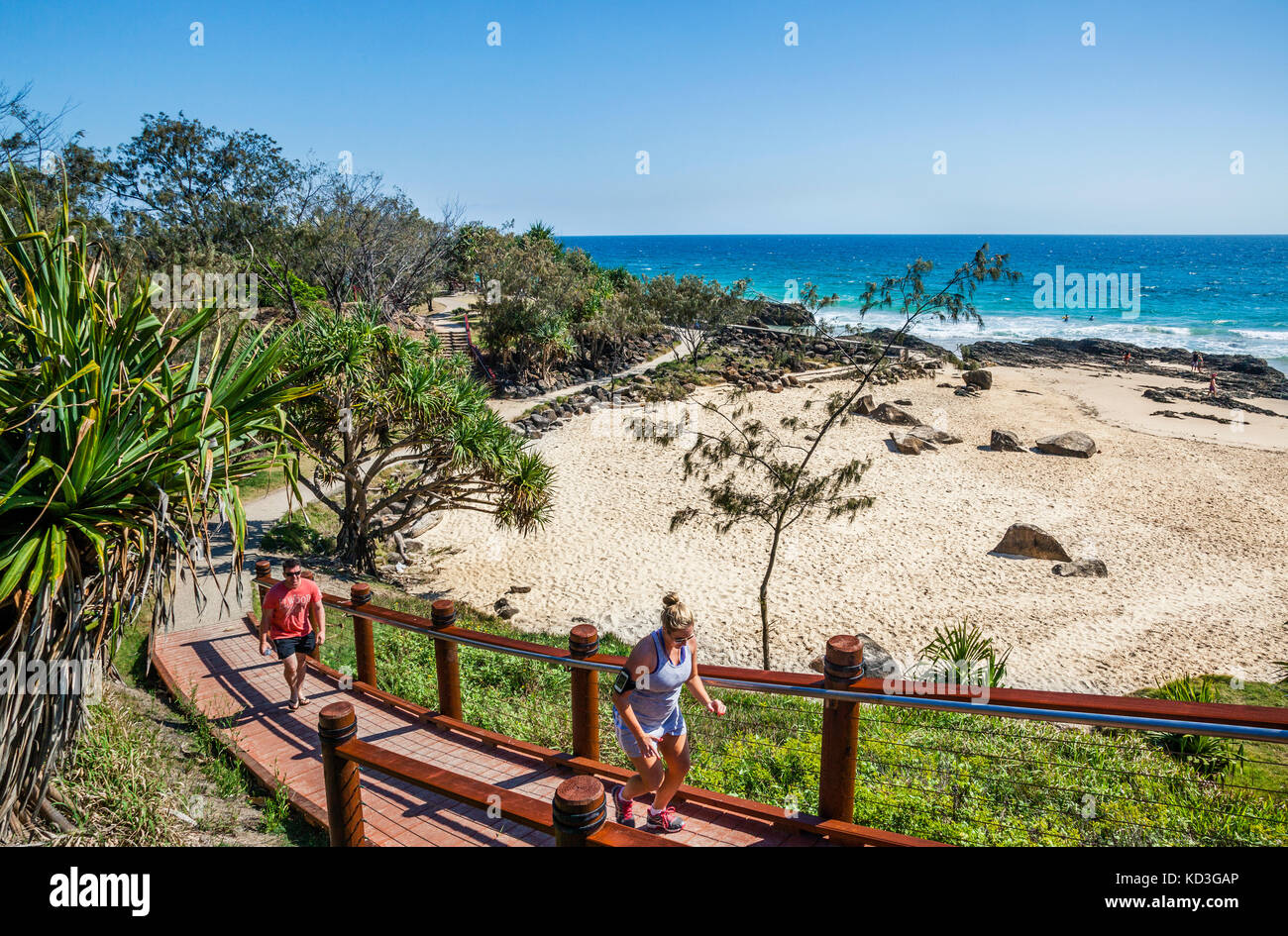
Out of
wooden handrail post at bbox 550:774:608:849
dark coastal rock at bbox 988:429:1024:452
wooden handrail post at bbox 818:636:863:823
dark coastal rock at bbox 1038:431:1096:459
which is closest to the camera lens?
wooden handrail post at bbox 550:774:608:849

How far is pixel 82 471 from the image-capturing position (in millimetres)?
→ 4410

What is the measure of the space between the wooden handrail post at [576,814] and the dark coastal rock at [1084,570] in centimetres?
1635

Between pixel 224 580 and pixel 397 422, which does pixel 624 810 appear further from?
pixel 397 422

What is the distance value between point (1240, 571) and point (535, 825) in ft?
62.6

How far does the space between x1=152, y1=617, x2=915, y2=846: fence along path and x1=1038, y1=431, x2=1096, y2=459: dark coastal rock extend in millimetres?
25744

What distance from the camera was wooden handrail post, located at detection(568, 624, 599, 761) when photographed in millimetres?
5129

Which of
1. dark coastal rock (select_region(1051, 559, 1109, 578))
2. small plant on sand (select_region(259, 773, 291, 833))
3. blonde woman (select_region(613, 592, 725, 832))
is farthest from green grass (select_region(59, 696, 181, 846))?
dark coastal rock (select_region(1051, 559, 1109, 578))

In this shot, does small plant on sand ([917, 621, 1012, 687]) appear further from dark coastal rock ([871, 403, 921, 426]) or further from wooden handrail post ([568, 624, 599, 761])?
dark coastal rock ([871, 403, 921, 426])

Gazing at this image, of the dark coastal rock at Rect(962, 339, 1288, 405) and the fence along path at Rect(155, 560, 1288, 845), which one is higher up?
the dark coastal rock at Rect(962, 339, 1288, 405)

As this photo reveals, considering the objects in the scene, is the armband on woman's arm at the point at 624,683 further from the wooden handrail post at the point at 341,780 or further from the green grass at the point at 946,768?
the green grass at the point at 946,768

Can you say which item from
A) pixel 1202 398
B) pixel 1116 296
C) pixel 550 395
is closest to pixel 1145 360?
pixel 1202 398

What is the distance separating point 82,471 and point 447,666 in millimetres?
2932
